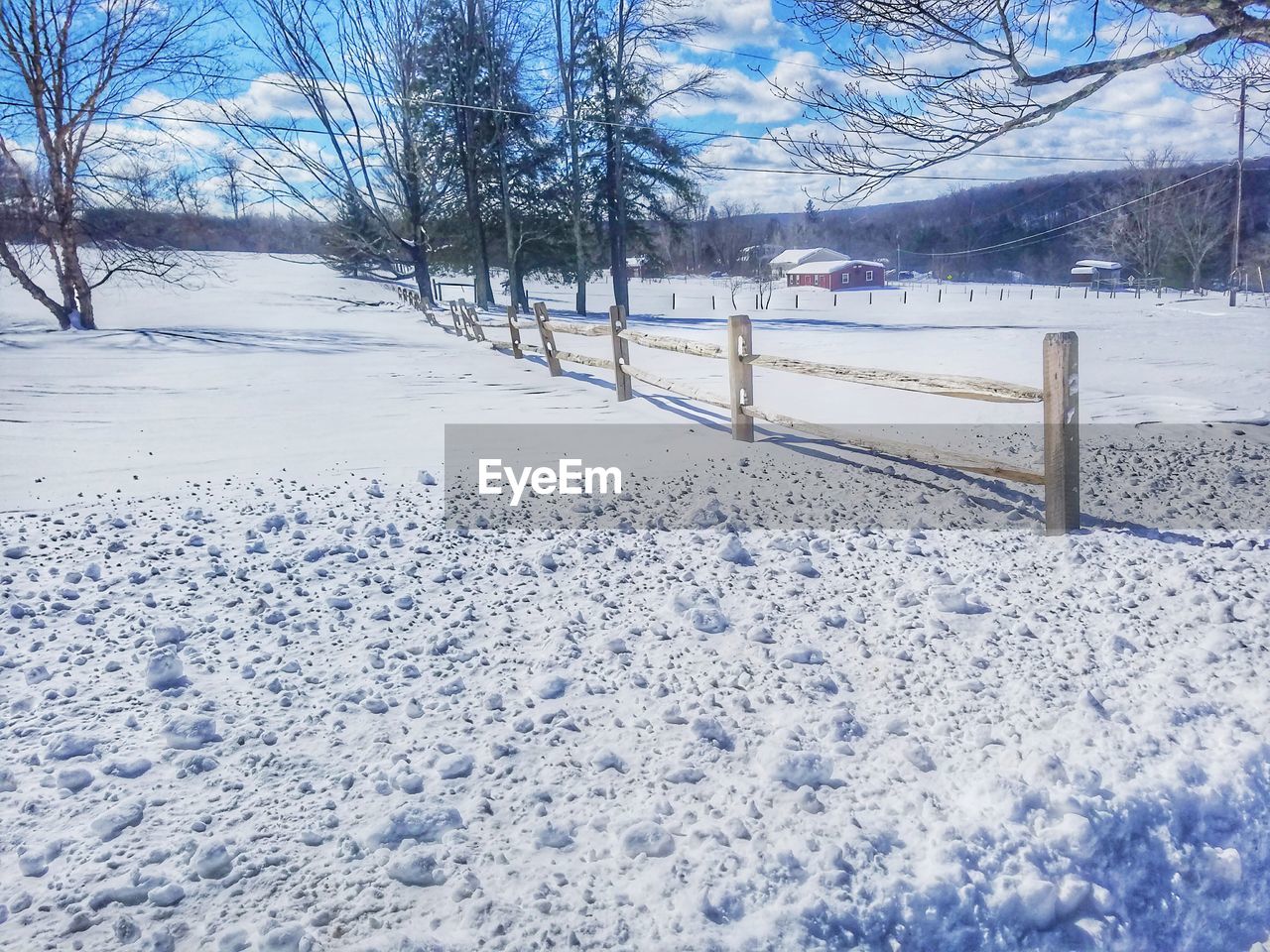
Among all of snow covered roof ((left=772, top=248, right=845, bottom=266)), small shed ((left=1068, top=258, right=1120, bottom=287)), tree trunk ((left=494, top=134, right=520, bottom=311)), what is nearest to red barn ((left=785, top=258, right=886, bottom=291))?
snow covered roof ((left=772, top=248, right=845, bottom=266))

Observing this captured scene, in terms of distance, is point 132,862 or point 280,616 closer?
point 132,862

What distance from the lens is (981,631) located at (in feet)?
13.6

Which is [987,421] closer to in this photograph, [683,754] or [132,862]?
[683,754]

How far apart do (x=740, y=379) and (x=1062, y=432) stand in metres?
3.25

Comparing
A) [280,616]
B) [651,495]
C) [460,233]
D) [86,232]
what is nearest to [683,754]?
[280,616]

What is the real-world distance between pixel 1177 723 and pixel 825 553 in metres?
2.04

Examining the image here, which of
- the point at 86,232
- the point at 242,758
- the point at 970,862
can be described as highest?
the point at 86,232

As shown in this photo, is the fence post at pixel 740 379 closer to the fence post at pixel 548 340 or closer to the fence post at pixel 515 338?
the fence post at pixel 548 340

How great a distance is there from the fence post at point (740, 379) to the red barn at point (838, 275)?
79.0 m

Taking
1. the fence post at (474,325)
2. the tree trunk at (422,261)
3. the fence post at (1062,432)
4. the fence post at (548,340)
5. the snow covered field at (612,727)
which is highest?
the tree trunk at (422,261)

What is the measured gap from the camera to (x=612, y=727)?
3.45 m

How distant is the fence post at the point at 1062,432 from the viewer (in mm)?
5031

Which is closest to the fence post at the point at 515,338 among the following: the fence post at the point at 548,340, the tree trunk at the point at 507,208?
the fence post at the point at 548,340

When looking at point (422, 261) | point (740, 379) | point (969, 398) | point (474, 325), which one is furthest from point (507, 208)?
point (969, 398)
